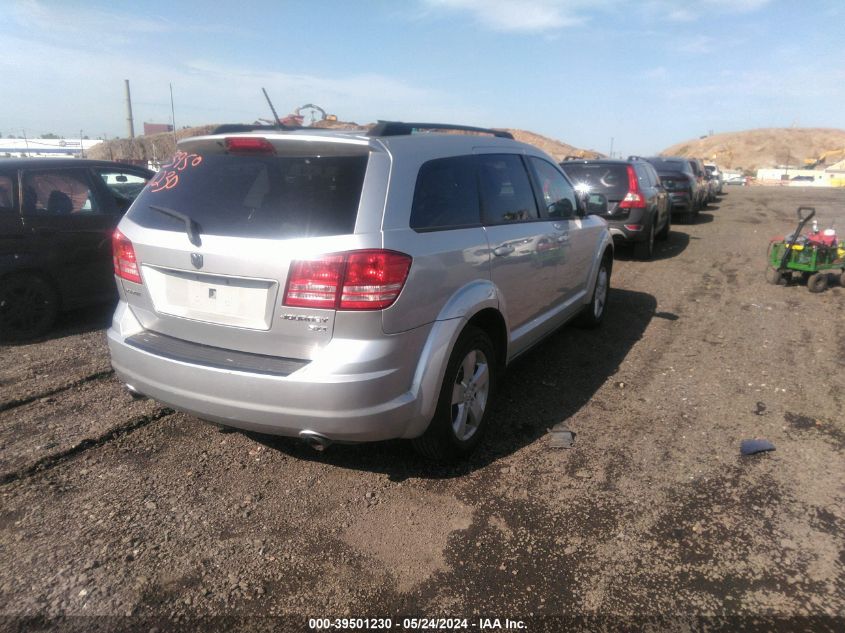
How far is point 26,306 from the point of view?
5566mm

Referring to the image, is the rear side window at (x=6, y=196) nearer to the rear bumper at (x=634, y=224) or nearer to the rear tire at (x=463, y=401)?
the rear tire at (x=463, y=401)

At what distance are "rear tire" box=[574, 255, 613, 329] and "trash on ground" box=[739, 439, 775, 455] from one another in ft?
7.37

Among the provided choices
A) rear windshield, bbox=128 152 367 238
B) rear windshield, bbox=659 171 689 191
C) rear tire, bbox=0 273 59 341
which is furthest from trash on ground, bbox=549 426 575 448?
rear windshield, bbox=659 171 689 191

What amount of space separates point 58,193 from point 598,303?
5.42 metres

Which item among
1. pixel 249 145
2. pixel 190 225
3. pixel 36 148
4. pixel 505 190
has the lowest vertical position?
pixel 36 148

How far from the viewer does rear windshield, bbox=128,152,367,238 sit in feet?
9.18

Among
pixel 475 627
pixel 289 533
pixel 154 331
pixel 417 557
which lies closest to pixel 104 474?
pixel 154 331

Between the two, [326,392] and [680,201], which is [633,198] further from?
[326,392]

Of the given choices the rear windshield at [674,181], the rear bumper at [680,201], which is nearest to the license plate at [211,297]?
the rear bumper at [680,201]

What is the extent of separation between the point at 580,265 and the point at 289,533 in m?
3.50

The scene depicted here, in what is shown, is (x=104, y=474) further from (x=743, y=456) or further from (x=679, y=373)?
(x=679, y=373)

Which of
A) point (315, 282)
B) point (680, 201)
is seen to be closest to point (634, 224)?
point (680, 201)

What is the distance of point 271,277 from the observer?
275cm

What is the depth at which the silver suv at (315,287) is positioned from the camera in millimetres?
2740
